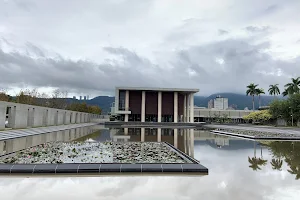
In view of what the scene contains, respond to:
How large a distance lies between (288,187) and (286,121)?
50.0 meters

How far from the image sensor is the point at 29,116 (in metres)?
26.1

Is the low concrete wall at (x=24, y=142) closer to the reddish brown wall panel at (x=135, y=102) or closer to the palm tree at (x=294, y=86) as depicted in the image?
the reddish brown wall panel at (x=135, y=102)

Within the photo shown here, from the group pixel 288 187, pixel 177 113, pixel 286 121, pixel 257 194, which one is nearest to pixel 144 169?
pixel 257 194

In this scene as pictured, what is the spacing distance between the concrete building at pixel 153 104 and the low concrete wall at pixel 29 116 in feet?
47.1

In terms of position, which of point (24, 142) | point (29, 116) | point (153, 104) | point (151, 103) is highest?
point (151, 103)

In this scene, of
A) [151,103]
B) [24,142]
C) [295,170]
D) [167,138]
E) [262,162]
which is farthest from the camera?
[151,103]

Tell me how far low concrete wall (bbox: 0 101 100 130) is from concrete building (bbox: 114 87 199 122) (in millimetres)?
14346

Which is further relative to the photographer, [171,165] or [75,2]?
[75,2]

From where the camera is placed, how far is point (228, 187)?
5.54 m

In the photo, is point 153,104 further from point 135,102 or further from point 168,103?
point 135,102

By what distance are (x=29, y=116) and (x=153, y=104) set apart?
2995 centimetres

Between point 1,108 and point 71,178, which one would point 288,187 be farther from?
point 1,108

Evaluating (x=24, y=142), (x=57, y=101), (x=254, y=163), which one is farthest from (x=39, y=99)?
(x=254, y=163)

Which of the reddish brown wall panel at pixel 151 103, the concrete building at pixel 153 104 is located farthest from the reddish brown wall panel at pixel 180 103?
the reddish brown wall panel at pixel 151 103
